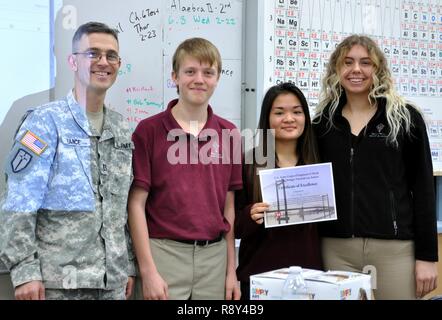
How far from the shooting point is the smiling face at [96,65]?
1.97 meters

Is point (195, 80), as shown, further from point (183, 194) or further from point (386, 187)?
point (386, 187)

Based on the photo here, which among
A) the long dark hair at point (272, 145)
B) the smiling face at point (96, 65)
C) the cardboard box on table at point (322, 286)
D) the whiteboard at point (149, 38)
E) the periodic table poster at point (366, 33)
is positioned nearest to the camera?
the cardboard box on table at point (322, 286)

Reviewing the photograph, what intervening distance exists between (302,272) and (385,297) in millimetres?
737

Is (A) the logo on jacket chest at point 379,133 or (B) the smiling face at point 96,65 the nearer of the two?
(B) the smiling face at point 96,65

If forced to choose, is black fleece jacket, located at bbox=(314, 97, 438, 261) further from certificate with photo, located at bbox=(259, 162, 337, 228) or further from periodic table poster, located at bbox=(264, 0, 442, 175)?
periodic table poster, located at bbox=(264, 0, 442, 175)

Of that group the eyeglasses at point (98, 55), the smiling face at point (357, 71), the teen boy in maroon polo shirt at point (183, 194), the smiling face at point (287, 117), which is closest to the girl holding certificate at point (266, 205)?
the smiling face at point (287, 117)

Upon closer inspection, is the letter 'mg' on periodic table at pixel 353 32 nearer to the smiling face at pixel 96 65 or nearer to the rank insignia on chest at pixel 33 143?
the smiling face at pixel 96 65

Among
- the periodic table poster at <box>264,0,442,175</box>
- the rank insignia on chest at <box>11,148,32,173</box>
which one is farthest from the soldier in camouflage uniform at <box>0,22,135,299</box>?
the periodic table poster at <box>264,0,442,175</box>

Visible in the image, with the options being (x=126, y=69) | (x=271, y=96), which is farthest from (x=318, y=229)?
(x=126, y=69)

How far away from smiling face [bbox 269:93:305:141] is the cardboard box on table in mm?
732

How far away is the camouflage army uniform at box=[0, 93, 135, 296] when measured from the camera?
176 cm

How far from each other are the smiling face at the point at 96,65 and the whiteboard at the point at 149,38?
18.5 inches

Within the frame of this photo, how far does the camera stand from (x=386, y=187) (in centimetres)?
212
